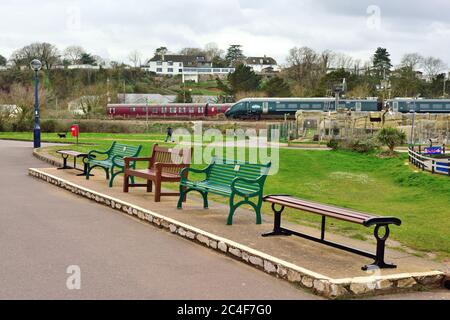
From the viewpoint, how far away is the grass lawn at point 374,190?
30.5 ft

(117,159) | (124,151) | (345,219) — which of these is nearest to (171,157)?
(124,151)

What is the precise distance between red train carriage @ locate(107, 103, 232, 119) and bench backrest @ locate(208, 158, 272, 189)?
61.6 metres

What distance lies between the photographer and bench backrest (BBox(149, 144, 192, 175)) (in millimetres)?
10844

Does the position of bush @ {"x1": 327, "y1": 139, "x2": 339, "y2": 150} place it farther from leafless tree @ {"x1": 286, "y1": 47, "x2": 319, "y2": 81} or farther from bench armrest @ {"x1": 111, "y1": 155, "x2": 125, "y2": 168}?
leafless tree @ {"x1": 286, "y1": 47, "x2": 319, "y2": 81}

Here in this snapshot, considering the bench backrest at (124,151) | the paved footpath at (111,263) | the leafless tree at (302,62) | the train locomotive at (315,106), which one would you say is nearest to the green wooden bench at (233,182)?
the paved footpath at (111,263)

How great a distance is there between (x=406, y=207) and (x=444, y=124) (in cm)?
3689

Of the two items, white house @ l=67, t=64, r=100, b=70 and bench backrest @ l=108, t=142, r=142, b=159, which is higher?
white house @ l=67, t=64, r=100, b=70

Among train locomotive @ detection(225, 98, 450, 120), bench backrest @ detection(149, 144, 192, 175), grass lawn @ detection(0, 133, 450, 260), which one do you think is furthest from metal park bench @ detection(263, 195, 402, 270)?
train locomotive @ detection(225, 98, 450, 120)

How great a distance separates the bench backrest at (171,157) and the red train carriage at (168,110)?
5928 cm

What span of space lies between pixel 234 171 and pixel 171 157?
2410mm
